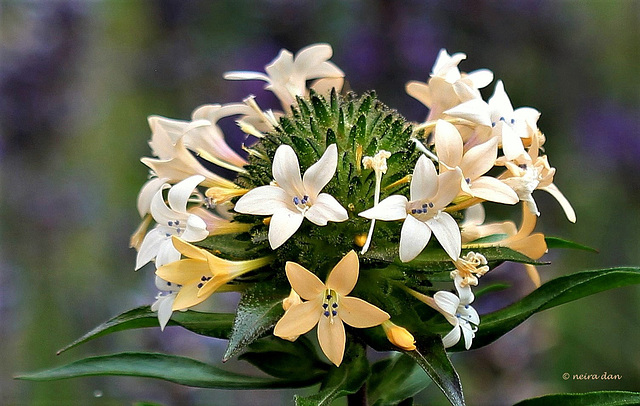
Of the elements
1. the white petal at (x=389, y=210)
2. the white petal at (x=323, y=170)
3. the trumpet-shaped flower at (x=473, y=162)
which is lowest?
the white petal at (x=389, y=210)

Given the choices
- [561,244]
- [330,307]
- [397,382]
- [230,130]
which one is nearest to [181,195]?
[330,307]

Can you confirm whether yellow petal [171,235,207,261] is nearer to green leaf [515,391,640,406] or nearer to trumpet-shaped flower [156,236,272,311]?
trumpet-shaped flower [156,236,272,311]

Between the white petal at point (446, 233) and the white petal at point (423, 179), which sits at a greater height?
the white petal at point (423, 179)

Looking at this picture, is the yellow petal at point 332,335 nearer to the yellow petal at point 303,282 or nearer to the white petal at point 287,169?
the yellow petal at point 303,282

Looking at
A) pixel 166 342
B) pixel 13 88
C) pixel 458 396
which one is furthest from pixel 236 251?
pixel 13 88

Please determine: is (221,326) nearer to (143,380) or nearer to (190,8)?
(143,380)

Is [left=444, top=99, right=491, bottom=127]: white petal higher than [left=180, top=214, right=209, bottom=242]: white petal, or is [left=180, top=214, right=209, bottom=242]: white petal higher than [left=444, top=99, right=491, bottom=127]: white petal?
[left=444, top=99, right=491, bottom=127]: white petal

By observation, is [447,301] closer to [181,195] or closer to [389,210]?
[389,210]

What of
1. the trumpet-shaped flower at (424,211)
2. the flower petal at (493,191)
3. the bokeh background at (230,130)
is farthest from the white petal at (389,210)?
the bokeh background at (230,130)

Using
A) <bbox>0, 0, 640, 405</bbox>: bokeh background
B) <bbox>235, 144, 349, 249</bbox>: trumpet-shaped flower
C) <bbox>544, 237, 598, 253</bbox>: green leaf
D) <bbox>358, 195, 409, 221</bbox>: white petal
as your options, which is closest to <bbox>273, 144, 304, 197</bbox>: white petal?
<bbox>235, 144, 349, 249</bbox>: trumpet-shaped flower
